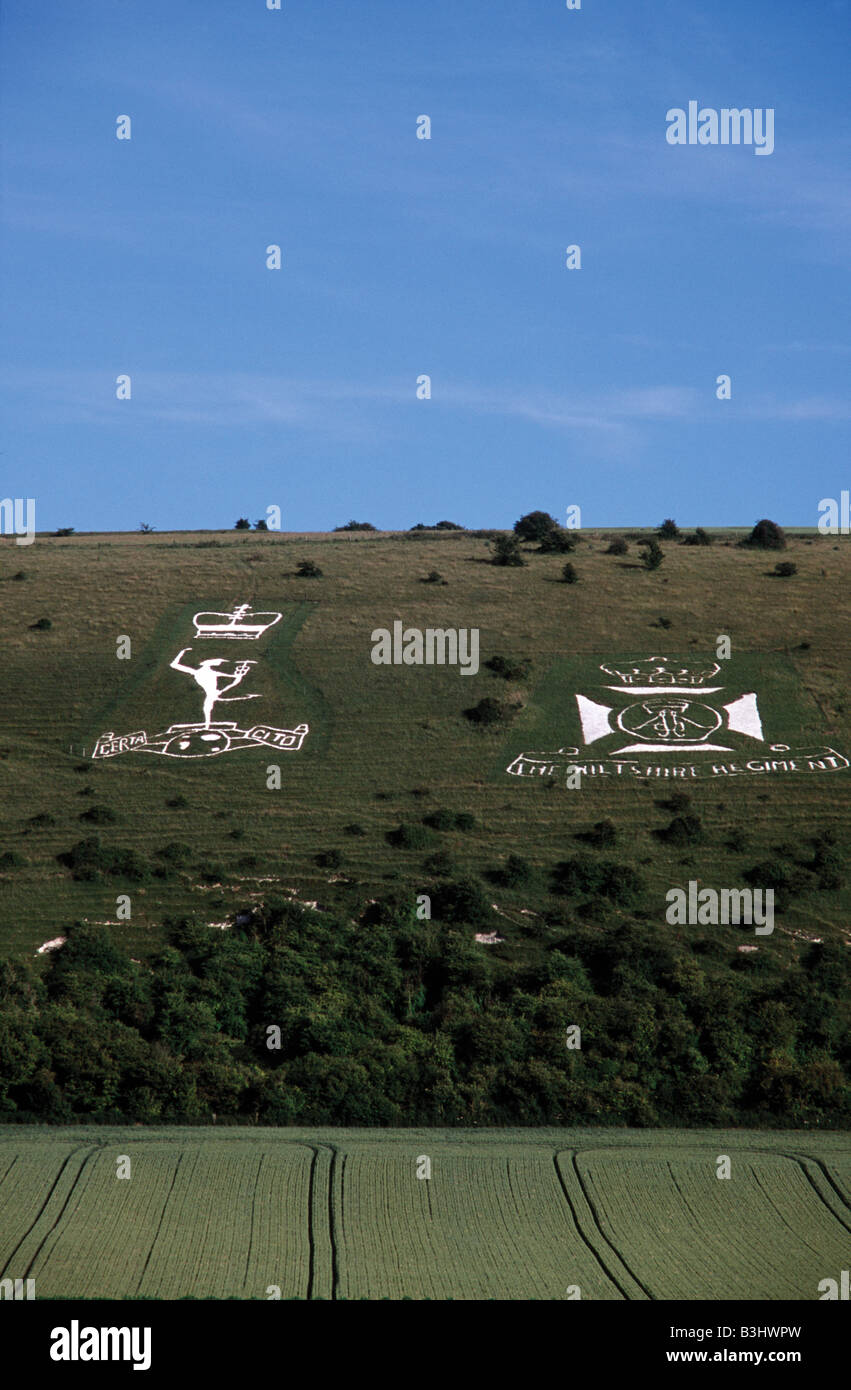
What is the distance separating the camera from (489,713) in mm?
88875

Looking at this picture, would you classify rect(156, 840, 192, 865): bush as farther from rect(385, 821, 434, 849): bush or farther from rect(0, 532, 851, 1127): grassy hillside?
rect(385, 821, 434, 849): bush

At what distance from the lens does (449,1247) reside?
39250 mm

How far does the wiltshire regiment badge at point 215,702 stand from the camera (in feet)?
283

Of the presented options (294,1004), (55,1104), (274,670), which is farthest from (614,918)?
(274,670)

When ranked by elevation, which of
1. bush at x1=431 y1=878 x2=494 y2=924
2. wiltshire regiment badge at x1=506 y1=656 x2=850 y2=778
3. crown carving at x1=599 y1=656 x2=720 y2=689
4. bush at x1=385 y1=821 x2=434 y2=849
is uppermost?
crown carving at x1=599 y1=656 x2=720 y2=689

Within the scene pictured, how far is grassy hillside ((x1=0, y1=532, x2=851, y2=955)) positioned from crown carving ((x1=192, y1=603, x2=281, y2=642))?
137cm

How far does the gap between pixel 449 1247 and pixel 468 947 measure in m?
27.1

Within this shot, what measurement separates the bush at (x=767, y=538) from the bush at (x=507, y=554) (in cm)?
2391

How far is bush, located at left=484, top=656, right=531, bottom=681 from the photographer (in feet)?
310

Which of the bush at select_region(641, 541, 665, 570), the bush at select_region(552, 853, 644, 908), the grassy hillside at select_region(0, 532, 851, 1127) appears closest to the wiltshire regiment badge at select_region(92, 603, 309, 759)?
the grassy hillside at select_region(0, 532, 851, 1127)

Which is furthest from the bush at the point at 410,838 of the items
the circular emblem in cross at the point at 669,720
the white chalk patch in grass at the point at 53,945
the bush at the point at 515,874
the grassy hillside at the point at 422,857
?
the white chalk patch in grass at the point at 53,945

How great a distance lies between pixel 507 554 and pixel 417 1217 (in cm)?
8597

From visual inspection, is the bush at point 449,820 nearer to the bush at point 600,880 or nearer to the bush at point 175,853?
the bush at point 600,880

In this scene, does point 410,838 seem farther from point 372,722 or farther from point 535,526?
point 535,526
